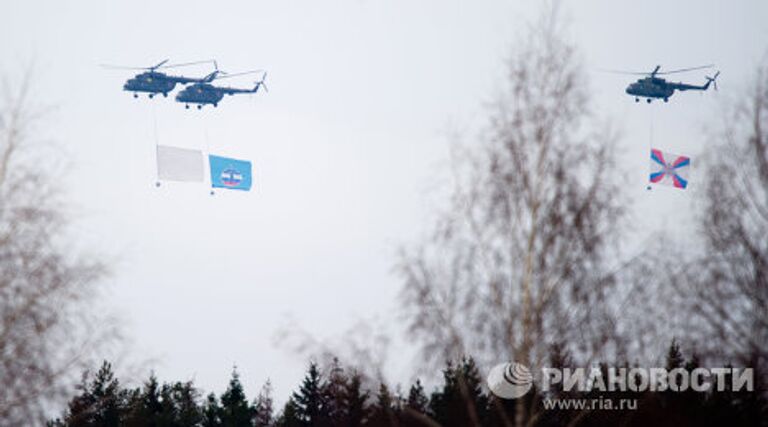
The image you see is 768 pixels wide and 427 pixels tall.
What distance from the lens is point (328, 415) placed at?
58000mm

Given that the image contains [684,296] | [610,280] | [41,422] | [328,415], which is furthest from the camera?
[328,415]

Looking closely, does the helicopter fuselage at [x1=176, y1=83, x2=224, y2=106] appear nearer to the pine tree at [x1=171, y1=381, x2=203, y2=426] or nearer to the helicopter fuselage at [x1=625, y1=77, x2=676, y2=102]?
the pine tree at [x1=171, y1=381, x2=203, y2=426]

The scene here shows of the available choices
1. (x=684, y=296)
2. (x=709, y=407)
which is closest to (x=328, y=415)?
(x=709, y=407)

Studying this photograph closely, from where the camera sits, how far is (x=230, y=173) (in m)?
30.3

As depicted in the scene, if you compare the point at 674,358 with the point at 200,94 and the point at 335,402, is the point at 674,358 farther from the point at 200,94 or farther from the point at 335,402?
the point at 200,94

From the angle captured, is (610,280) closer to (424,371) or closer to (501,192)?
(501,192)

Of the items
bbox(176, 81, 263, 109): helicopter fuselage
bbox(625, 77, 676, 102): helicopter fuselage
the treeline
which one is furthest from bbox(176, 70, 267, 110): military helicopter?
bbox(625, 77, 676, 102): helicopter fuselage

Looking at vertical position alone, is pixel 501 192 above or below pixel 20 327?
above

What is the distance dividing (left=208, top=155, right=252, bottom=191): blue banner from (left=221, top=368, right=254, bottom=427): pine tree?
30.5 metres

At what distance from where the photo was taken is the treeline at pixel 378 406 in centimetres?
2684

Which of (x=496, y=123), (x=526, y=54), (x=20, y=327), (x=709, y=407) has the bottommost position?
(x=709, y=407)

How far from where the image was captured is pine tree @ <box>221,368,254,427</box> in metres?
58.0

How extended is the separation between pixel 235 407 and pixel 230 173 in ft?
105

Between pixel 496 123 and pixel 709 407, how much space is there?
18.3m
